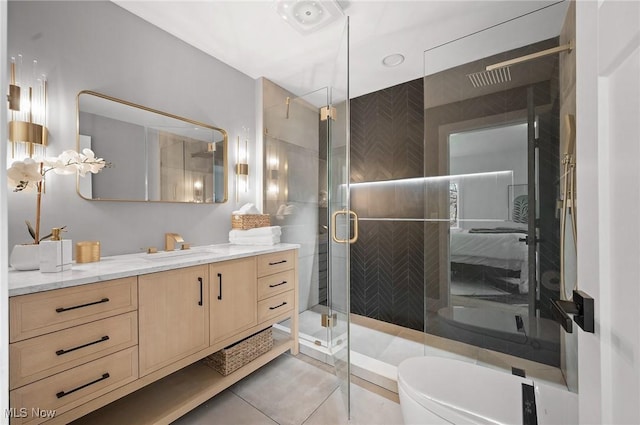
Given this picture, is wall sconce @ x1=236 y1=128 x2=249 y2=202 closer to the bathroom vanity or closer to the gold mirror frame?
the gold mirror frame

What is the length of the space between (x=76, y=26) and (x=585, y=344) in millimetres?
2654

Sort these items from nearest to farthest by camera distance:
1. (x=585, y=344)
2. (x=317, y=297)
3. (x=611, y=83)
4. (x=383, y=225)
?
(x=611, y=83) < (x=585, y=344) < (x=317, y=297) < (x=383, y=225)

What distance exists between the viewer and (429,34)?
2012 millimetres

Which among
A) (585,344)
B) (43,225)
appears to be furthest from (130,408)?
(585,344)

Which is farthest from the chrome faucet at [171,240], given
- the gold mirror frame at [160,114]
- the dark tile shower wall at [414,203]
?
the dark tile shower wall at [414,203]

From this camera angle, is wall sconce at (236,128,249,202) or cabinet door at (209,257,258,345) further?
wall sconce at (236,128,249,202)

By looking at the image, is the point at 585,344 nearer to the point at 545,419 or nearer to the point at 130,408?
the point at 545,419

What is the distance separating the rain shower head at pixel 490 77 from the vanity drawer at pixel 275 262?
6.36ft

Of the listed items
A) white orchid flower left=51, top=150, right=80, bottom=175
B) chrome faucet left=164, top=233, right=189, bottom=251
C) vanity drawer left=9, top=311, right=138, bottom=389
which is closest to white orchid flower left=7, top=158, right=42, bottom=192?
white orchid flower left=51, top=150, right=80, bottom=175

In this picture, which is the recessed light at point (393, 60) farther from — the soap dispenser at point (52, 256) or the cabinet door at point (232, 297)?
the soap dispenser at point (52, 256)

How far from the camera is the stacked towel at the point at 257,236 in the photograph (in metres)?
2.25

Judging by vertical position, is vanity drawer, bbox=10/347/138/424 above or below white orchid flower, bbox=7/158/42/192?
below

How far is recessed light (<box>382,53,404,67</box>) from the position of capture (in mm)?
2285

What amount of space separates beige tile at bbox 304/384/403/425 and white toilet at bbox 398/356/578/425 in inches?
17.3
